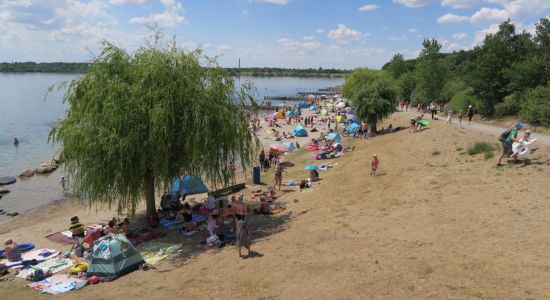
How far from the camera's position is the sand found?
8.75 metres

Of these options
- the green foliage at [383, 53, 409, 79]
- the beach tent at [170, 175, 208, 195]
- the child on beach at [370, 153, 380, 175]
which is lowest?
the beach tent at [170, 175, 208, 195]

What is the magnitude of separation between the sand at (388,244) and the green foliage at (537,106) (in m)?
9.05

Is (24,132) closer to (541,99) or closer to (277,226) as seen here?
(277,226)

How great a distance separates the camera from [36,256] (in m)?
14.4

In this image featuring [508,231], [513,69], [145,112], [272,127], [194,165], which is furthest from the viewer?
[272,127]

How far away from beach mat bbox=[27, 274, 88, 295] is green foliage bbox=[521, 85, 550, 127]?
27.5 m

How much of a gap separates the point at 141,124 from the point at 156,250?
4484mm

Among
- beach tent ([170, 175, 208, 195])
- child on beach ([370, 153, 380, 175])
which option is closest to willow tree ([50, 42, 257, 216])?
beach tent ([170, 175, 208, 195])

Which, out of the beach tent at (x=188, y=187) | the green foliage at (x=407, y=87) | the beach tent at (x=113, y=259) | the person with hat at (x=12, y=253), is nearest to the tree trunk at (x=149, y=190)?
the beach tent at (x=188, y=187)

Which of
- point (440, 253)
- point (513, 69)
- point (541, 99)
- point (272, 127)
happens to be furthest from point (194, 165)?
point (272, 127)

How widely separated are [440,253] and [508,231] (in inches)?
94.8

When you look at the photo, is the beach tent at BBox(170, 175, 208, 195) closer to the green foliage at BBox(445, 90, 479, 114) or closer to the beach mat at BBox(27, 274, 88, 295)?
the beach mat at BBox(27, 274, 88, 295)

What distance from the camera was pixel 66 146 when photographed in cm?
1424

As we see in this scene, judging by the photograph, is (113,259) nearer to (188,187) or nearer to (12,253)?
(12,253)
